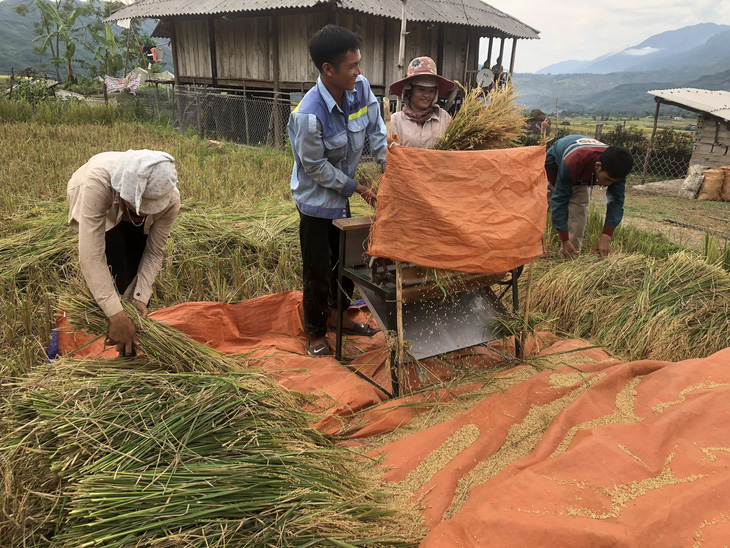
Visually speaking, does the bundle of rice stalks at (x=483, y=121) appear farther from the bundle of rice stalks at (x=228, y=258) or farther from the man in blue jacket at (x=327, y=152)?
the bundle of rice stalks at (x=228, y=258)

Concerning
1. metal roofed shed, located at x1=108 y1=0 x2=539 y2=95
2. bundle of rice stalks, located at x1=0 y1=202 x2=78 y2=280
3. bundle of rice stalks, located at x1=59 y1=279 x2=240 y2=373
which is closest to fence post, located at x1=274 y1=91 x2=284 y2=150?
metal roofed shed, located at x1=108 y1=0 x2=539 y2=95

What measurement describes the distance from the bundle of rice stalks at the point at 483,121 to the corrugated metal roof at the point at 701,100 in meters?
10.2

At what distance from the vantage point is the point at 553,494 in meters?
1.53

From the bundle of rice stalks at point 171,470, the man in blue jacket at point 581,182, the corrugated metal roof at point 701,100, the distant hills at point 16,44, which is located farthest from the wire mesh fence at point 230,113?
the distant hills at point 16,44

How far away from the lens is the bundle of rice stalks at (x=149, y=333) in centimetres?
208

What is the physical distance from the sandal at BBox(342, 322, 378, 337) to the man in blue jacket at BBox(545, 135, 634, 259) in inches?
69.7

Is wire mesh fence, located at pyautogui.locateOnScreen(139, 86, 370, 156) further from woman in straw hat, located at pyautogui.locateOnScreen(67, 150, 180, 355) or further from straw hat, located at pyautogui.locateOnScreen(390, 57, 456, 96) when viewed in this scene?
woman in straw hat, located at pyautogui.locateOnScreen(67, 150, 180, 355)

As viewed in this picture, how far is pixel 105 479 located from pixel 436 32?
42.8 ft

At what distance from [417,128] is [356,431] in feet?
6.44

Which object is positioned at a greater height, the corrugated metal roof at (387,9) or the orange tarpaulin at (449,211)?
the corrugated metal roof at (387,9)

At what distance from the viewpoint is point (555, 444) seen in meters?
1.86

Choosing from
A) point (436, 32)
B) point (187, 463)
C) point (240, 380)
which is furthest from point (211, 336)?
point (436, 32)

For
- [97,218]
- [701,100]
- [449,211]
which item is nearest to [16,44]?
[701,100]

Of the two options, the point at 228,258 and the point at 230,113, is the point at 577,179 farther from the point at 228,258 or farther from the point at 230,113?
the point at 230,113
